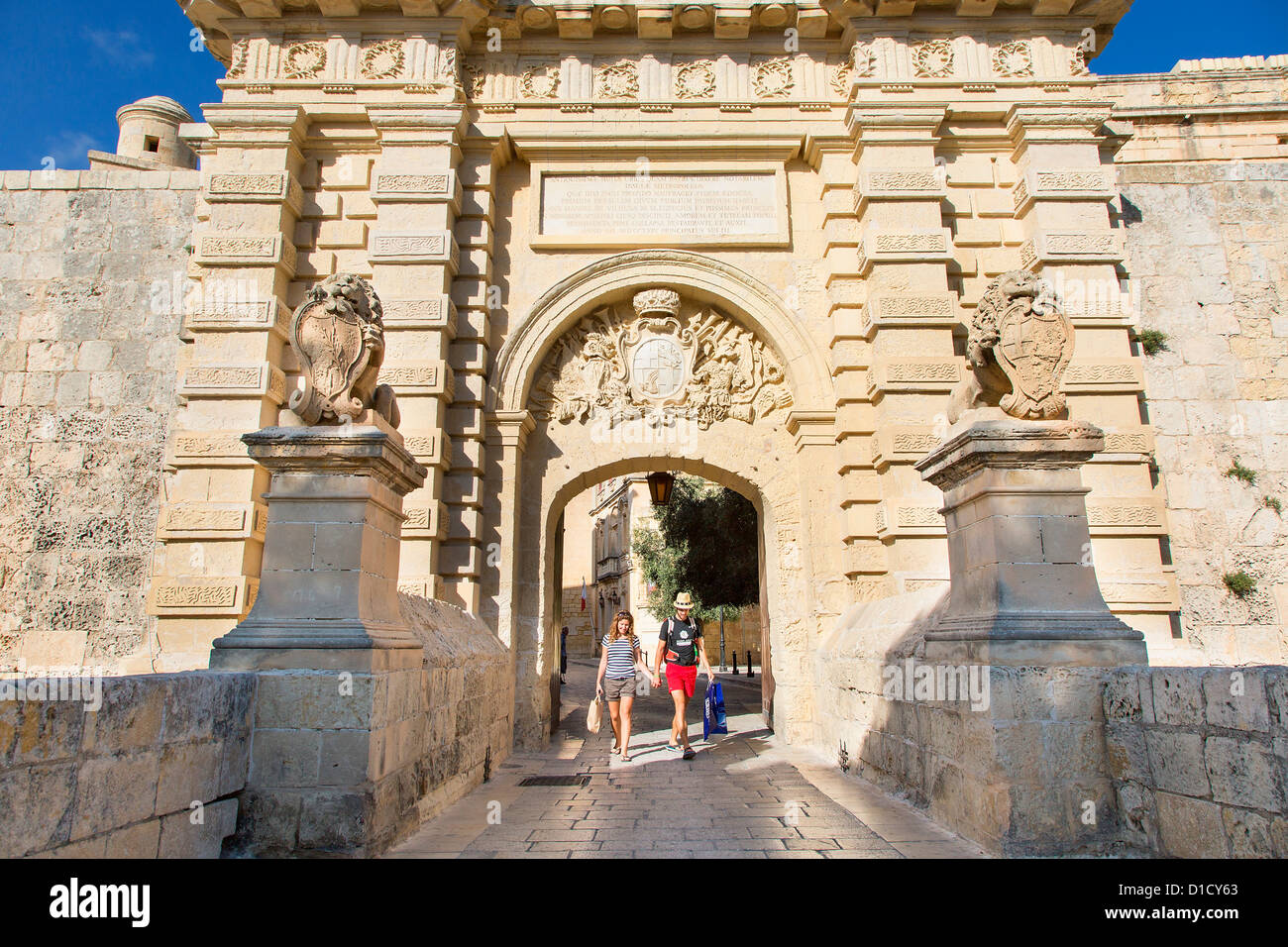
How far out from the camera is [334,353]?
17.0ft

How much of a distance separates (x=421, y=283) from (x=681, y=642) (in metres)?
4.98

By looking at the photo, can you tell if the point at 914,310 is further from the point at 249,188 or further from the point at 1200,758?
the point at 249,188

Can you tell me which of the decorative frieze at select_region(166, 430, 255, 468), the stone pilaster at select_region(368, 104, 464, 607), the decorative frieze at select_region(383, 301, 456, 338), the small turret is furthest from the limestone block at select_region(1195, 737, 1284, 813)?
the small turret

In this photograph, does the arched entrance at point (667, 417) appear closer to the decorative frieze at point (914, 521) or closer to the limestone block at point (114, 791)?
the decorative frieze at point (914, 521)

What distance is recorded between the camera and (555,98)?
9.89 m

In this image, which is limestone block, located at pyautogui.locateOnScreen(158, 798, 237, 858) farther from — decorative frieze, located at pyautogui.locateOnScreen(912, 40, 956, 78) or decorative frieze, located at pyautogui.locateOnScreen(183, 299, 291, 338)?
decorative frieze, located at pyautogui.locateOnScreen(912, 40, 956, 78)

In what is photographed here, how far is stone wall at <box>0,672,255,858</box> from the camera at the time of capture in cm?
270

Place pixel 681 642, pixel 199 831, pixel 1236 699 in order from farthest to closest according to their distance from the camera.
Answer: pixel 681 642
pixel 199 831
pixel 1236 699

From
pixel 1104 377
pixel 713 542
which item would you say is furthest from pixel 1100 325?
pixel 713 542

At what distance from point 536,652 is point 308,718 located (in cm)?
477

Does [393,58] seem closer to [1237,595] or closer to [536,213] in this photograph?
[536,213]

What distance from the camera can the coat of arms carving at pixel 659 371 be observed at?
9.88 m

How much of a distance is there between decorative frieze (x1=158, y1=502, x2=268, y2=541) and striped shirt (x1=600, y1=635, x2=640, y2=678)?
397 centimetres

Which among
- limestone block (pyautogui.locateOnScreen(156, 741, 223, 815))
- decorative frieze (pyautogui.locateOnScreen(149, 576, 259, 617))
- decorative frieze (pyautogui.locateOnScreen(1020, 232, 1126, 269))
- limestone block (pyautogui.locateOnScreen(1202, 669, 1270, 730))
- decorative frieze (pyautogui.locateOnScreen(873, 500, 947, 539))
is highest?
decorative frieze (pyautogui.locateOnScreen(1020, 232, 1126, 269))
